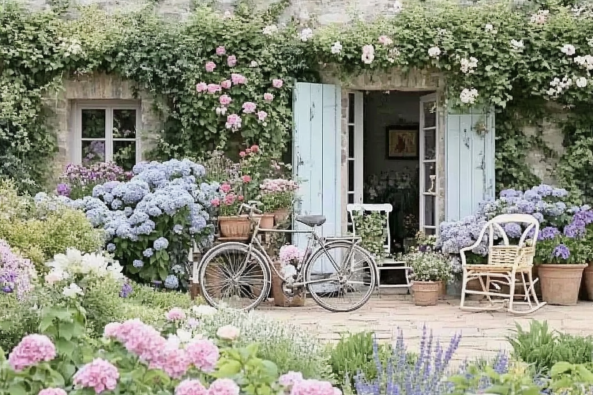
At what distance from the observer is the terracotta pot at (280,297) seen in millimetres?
7551

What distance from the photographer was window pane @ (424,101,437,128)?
890cm

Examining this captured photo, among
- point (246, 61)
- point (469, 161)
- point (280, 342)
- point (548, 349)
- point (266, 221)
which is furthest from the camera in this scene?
point (469, 161)

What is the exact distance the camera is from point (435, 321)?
678 cm

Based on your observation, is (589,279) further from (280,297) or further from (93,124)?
(93,124)

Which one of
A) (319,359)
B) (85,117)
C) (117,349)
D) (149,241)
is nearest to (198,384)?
(117,349)

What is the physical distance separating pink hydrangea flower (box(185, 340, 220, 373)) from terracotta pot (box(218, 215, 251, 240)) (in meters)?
5.38

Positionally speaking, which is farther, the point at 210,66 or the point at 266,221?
the point at 210,66

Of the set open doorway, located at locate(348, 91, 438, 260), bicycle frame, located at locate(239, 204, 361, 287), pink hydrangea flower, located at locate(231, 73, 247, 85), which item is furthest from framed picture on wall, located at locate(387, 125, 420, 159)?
bicycle frame, located at locate(239, 204, 361, 287)

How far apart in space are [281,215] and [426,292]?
1478 millimetres

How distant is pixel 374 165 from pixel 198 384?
9.78 meters

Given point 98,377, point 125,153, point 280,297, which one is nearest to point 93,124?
point 125,153

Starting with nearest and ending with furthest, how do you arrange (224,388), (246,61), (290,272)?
(224,388) → (290,272) → (246,61)

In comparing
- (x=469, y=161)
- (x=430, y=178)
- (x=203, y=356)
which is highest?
(x=469, y=161)

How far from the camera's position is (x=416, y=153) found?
453 inches
